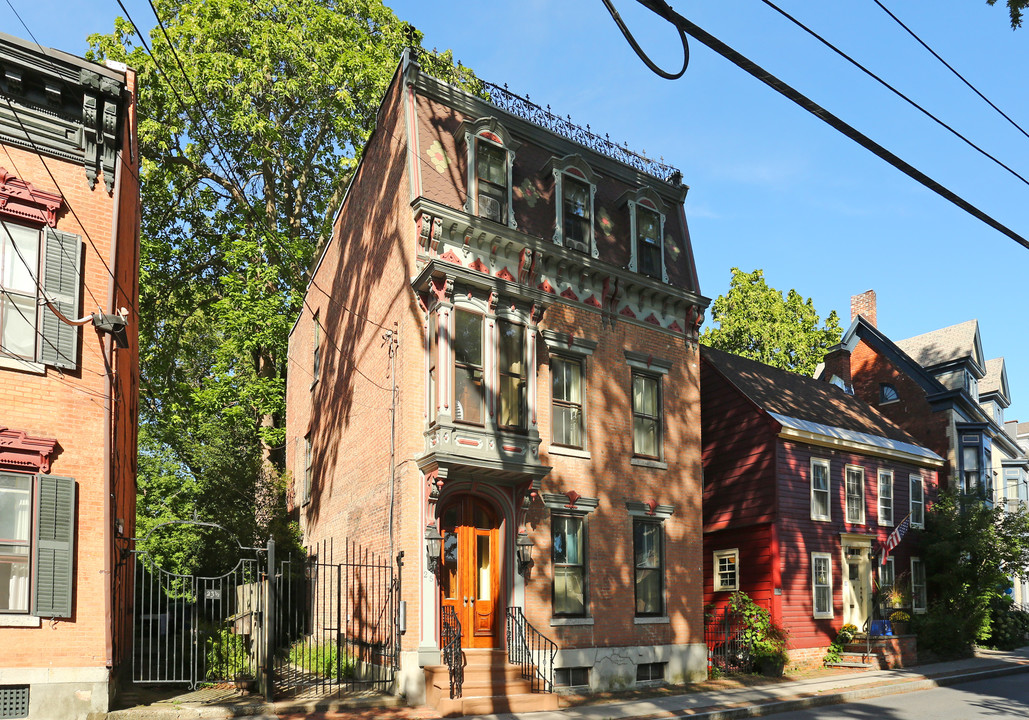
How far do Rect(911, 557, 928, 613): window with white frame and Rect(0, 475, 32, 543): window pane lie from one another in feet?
85.8

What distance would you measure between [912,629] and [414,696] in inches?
683

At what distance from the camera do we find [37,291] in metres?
13.7

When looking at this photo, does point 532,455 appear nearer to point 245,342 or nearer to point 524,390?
point 524,390

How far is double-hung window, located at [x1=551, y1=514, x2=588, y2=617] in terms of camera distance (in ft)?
61.2

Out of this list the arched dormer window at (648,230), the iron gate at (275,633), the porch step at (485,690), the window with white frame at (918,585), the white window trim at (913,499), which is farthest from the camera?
the white window trim at (913,499)

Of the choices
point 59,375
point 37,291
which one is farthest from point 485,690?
point 37,291

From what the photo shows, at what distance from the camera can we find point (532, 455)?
1784 centimetres

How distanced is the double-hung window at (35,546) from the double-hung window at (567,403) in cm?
976

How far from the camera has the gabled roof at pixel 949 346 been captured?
38188 millimetres

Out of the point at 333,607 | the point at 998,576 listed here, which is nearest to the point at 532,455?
the point at 333,607

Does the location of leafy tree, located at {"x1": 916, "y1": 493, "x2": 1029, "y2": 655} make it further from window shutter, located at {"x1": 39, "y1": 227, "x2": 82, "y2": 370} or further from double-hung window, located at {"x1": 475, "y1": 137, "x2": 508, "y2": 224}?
window shutter, located at {"x1": 39, "y1": 227, "x2": 82, "y2": 370}

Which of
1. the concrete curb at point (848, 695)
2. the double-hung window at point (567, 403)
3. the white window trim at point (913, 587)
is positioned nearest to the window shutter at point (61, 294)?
the double-hung window at point (567, 403)

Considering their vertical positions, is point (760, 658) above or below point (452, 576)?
below

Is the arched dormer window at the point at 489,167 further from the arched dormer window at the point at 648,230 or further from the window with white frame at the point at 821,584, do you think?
the window with white frame at the point at 821,584
